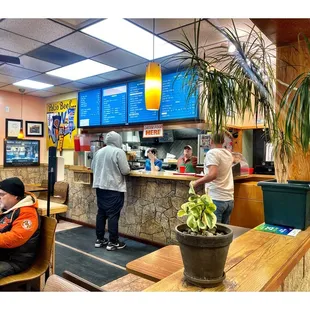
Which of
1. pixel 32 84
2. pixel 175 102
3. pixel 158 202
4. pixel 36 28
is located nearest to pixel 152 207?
pixel 158 202

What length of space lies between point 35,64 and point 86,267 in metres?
3.10

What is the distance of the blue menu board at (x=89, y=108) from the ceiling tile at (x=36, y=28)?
2.21 meters

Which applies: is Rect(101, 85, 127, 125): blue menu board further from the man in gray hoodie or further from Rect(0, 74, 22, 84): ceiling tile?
Rect(0, 74, 22, 84): ceiling tile

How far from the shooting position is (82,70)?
14.8 feet

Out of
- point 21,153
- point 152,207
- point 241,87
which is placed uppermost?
point 241,87

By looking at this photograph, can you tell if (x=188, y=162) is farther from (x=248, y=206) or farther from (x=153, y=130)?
(x=248, y=206)

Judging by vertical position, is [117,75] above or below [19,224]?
above

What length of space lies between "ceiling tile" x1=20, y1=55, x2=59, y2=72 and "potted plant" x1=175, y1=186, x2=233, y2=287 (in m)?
3.92

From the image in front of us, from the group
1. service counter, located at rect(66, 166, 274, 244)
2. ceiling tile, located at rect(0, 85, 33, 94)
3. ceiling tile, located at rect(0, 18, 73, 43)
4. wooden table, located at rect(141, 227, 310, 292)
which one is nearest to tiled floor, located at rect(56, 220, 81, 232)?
service counter, located at rect(66, 166, 274, 244)

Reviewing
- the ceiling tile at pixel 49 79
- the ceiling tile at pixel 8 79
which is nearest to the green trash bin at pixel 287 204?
the ceiling tile at pixel 49 79

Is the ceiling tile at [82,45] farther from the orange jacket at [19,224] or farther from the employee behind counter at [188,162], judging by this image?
the employee behind counter at [188,162]

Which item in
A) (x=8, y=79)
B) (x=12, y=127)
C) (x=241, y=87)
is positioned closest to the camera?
(x=241, y=87)

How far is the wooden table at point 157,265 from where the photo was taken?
1400 mm
